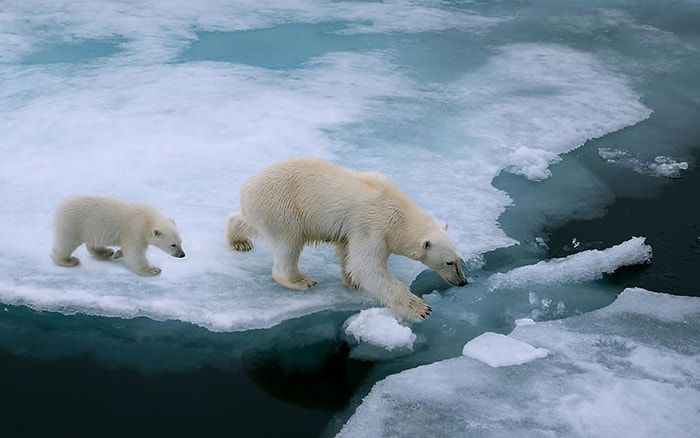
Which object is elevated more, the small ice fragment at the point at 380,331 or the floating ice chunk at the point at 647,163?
the floating ice chunk at the point at 647,163

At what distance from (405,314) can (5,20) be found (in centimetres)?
792

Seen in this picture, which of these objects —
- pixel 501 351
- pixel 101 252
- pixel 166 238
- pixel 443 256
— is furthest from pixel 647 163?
pixel 101 252

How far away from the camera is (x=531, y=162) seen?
5.74 m

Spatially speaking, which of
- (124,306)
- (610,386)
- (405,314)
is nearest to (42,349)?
(124,306)

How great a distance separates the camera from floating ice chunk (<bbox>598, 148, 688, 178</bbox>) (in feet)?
18.6

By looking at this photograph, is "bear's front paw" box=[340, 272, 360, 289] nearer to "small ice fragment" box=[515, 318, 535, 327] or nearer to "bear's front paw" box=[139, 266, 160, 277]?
"small ice fragment" box=[515, 318, 535, 327]

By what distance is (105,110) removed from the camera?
6.56 metres

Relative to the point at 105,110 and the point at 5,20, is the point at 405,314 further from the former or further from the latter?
the point at 5,20

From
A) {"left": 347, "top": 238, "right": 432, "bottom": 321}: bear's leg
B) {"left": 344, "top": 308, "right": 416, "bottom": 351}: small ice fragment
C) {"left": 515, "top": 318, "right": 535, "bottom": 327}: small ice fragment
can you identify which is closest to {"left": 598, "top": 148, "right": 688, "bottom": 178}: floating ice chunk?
{"left": 515, "top": 318, "right": 535, "bottom": 327}: small ice fragment

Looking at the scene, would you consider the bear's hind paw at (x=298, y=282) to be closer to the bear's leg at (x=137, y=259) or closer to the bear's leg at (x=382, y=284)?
the bear's leg at (x=382, y=284)

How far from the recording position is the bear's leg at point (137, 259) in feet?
13.1

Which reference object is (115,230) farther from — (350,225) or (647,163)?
(647,163)

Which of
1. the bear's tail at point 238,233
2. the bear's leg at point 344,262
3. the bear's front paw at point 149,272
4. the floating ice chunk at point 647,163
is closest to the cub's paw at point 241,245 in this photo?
the bear's tail at point 238,233

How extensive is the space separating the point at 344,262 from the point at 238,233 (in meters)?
0.67
